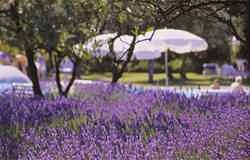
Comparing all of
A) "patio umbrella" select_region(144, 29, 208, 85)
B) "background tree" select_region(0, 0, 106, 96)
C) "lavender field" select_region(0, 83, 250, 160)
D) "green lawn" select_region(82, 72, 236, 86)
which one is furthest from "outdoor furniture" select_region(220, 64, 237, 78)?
"lavender field" select_region(0, 83, 250, 160)

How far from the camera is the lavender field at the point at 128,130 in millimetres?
4008

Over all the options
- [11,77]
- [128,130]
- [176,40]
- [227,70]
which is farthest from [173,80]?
[128,130]

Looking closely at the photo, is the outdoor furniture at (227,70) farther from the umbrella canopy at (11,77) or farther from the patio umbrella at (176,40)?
the umbrella canopy at (11,77)

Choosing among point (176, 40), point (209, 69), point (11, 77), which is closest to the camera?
point (11, 77)

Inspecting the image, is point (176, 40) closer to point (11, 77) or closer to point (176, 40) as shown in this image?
point (176, 40)

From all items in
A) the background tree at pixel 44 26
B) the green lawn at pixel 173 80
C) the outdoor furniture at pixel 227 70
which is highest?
the background tree at pixel 44 26

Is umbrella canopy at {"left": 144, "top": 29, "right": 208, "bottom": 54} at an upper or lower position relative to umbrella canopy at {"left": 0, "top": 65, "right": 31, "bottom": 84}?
upper

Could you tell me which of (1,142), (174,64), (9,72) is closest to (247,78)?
(174,64)

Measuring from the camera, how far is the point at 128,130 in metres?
4.96

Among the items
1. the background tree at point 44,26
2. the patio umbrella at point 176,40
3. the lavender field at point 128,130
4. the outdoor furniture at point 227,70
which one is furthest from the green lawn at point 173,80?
the lavender field at point 128,130

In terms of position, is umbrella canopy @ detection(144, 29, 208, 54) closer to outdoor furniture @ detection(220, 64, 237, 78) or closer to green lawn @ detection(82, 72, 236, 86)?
green lawn @ detection(82, 72, 236, 86)

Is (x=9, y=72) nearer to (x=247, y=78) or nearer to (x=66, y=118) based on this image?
(x=66, y=118)

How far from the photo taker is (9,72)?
19.2 meters

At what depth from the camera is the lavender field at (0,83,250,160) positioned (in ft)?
13.1
